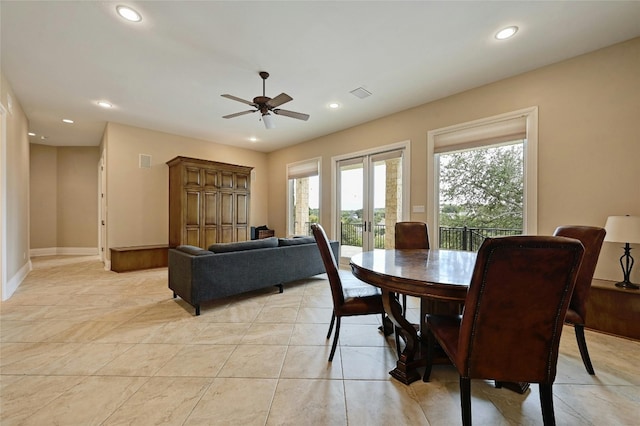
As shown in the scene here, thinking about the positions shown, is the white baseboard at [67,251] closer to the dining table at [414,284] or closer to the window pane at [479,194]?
the dining table at [414,284]

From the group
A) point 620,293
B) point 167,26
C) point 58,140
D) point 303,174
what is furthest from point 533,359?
point 58,140

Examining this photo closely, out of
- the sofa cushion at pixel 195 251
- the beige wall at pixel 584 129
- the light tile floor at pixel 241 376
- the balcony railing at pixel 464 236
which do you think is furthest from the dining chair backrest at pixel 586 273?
the sofa cushion at pixel 195 251

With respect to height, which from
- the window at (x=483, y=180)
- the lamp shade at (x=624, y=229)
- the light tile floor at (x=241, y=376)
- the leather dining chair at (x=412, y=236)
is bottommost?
the light tile floor at (x=241, y=376)

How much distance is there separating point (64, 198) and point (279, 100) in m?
7.52

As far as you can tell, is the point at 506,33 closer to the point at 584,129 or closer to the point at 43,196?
the point at 584,129

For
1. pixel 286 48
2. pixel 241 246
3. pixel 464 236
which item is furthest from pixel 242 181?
pixel 464 236

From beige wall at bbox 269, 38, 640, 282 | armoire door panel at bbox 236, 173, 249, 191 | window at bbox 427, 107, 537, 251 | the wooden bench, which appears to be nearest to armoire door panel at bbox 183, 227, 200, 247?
the wooden bench

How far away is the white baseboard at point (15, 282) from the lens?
3.42 meters

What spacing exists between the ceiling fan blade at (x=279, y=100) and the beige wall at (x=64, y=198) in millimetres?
6795

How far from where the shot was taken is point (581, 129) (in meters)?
2.79

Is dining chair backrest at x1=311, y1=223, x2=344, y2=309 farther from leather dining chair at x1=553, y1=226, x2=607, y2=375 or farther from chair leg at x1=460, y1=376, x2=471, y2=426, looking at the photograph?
leather dining chair at x1=553, y1=226, x2=607, y2=375

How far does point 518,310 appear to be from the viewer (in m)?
1.18

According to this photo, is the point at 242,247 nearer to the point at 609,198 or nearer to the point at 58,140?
the point at 609,198

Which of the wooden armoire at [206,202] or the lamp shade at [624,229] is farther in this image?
the wooden armoire at [206,202]
